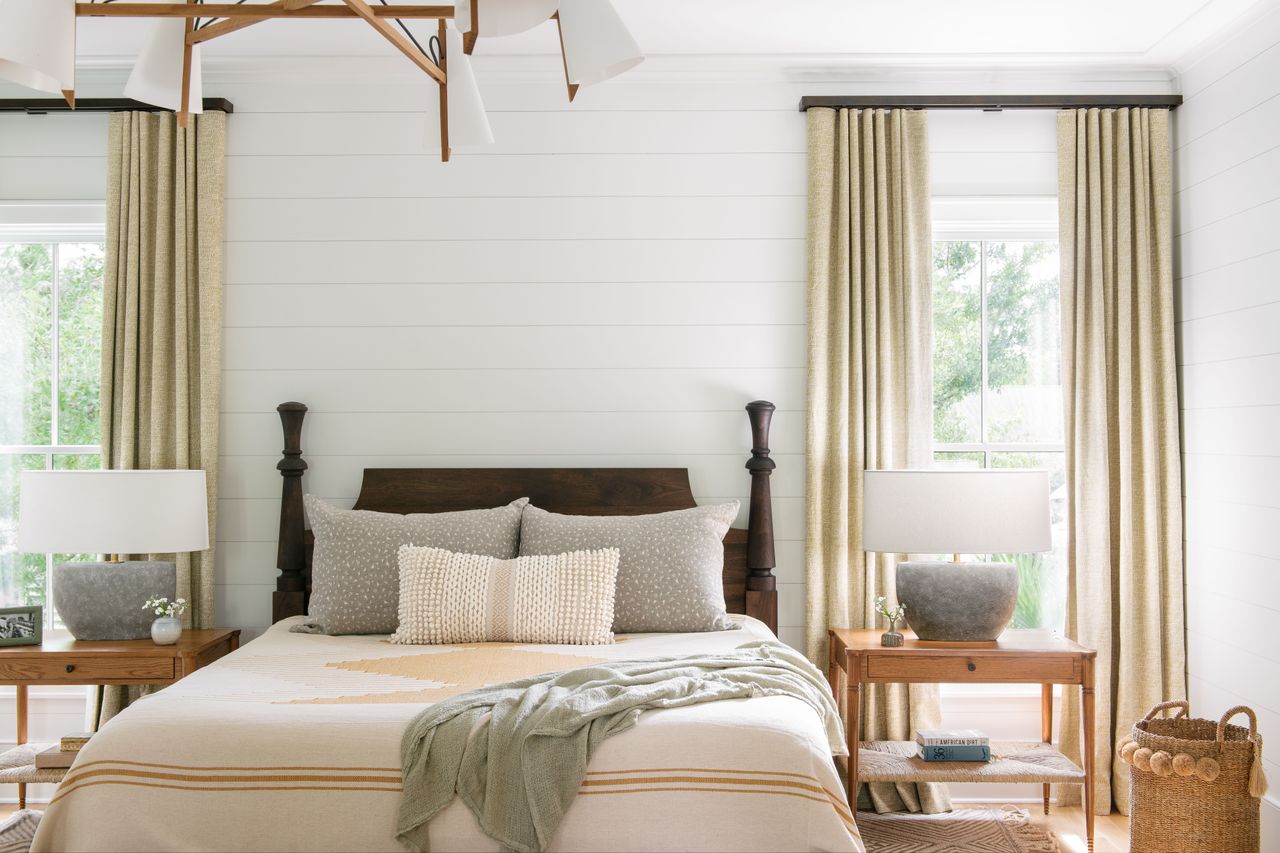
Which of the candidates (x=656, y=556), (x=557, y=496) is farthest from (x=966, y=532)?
(x=557, y=496)

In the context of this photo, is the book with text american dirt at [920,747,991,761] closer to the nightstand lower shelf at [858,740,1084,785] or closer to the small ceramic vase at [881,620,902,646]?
the nightstand lower shelf at [858,740,1084,785]

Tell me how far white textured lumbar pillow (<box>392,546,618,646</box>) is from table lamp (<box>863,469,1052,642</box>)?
1.01 metres

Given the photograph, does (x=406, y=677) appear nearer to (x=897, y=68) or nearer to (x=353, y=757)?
(x=353, y=757)

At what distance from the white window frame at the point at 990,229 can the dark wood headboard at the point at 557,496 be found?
73 cm

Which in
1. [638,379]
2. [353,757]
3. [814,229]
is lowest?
[353,757]

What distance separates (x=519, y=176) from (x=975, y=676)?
2.41m

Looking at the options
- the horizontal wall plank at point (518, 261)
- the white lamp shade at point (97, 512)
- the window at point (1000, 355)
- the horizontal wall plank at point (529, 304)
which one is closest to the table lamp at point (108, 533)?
the white lamp shade at point (97, 512)

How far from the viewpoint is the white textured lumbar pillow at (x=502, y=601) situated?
3.04 m

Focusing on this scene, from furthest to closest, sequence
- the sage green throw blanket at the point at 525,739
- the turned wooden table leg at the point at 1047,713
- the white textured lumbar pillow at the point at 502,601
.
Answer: the turned wooden table leg at the point at 1047,713 < the white textured lumbar pillow at the point at 502,601 < the sage green throw blanket at the point at 525,739

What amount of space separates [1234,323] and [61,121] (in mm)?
4274

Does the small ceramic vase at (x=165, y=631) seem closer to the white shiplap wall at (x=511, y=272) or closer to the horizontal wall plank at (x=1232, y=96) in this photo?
the white shiplap wall at (x=511, y=272)

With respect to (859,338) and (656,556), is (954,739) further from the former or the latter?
(859,338)

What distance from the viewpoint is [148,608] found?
3.36 meters

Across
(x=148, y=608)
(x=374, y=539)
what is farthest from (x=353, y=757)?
(x=148, y=608)
